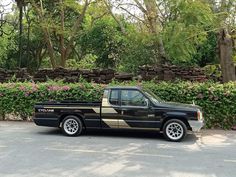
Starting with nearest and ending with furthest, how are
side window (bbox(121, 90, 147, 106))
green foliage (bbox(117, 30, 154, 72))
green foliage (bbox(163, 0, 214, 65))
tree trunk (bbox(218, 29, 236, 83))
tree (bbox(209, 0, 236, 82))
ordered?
side window (bbox(121, 90, 147, 106))
green foliage (bbox(163, 0, 214, 65))
tree (bbox(209, 0, 236, 82))
tree trunk (bbox(218, 29, 236, 83))
green foliage (bbox(117, 30, 154, 72))

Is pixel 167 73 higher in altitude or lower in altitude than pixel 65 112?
higher

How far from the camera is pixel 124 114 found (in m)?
11.2

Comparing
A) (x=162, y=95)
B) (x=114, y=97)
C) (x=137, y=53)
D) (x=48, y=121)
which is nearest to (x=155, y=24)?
(x=137, y=53)

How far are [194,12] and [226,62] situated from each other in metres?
2.55

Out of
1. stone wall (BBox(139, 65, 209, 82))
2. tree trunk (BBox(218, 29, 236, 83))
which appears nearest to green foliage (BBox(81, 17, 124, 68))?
stone wall (BBox(139, 65, 209, 82))

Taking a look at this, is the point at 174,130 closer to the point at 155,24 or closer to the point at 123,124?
the point at 123,124

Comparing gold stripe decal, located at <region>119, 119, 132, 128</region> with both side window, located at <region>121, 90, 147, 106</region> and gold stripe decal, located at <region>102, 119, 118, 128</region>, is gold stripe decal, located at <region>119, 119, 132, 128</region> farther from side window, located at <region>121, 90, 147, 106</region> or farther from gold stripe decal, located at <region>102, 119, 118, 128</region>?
side window, located at <region>121, 90, 147, 106</region>

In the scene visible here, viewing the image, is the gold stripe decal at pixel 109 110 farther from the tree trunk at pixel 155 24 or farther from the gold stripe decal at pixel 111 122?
the tree trunk at pixel 155 24

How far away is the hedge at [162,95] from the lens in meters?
13.1

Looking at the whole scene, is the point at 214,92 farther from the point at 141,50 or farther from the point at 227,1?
the point at 141,50

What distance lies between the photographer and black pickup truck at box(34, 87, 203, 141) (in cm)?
1091

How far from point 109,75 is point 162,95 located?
413cm

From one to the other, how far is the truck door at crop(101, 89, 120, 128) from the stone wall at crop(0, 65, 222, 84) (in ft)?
16.4


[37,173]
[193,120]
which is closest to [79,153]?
[37,173]
